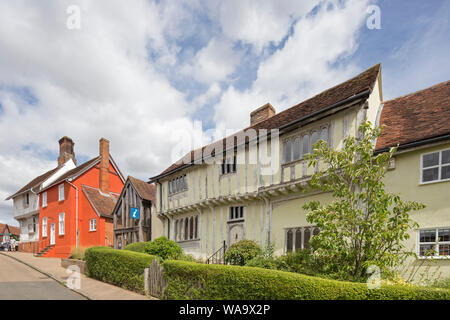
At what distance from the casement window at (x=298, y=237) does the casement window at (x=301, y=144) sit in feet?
9.31

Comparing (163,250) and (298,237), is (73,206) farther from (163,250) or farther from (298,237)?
(298,237)

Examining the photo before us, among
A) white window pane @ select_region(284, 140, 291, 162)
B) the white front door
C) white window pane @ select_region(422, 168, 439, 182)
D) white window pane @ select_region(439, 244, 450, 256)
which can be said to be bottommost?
the white front door

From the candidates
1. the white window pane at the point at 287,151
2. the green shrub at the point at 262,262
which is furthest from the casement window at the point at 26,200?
the white window pane at the point at 287,151

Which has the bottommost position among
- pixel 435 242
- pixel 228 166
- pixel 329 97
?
pixel 435 242

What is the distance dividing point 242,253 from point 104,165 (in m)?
19.4

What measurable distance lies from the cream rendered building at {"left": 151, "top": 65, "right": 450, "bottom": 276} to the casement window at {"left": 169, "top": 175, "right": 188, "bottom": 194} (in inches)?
2.4

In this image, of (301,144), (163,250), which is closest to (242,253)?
(163,250)

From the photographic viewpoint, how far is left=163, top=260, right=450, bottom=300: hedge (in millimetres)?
5535

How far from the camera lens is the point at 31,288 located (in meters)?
11.2

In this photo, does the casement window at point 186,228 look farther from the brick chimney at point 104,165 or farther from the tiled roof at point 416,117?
the brick chimney at point 104,165

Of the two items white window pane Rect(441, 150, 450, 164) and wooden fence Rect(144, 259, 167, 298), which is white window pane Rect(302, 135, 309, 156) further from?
wooden fence Rect(144, 259, 167, 298)

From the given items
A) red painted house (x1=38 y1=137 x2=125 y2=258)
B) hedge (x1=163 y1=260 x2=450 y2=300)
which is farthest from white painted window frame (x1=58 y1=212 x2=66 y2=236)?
hedge (x1=163 y1=260 x2=450 y2=300)

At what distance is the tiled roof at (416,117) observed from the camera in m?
9.64
